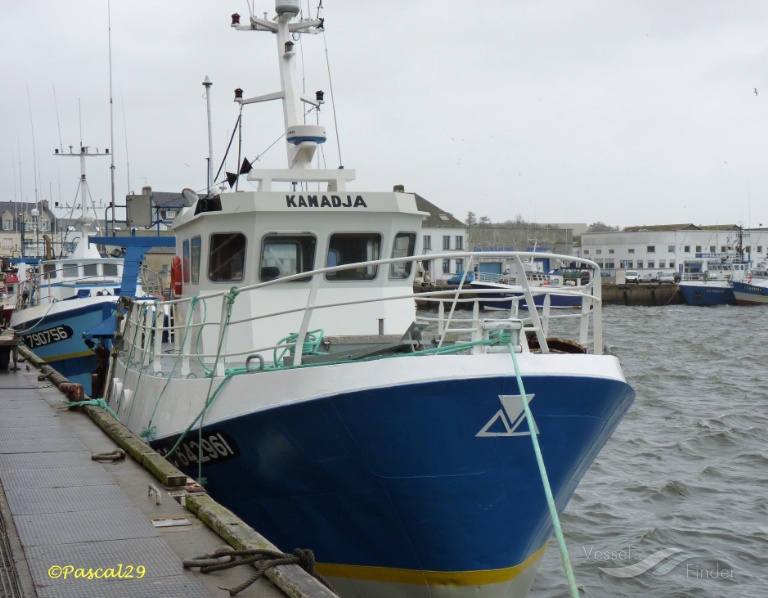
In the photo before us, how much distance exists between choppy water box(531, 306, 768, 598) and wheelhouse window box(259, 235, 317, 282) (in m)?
→ 3.96

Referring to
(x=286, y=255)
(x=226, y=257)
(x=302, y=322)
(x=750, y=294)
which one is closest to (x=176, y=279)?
(x=226, y=257)

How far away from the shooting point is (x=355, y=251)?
9258mm

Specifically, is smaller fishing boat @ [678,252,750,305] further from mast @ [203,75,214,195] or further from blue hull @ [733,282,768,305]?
mast @ [203,75,214,195]

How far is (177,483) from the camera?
22.3ft

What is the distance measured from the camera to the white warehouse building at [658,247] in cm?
9094

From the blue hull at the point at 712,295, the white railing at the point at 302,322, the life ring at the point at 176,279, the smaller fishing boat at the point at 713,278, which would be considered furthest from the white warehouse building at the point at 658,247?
the white railing at the point at 302,322

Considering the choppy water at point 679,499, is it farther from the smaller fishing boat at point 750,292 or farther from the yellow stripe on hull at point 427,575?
the smaller fishing boat at point 750,292

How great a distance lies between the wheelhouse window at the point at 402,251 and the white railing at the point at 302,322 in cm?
8

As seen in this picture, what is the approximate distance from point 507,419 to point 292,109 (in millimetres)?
5721

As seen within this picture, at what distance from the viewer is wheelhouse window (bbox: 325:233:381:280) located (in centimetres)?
918

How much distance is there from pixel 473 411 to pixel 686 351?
26844mm

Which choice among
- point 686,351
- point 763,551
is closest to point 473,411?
point 763,551

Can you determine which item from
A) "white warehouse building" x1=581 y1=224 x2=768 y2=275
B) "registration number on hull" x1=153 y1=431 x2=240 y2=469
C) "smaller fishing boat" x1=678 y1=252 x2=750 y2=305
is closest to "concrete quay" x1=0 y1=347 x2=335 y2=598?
"registration number on hull" x1=153 y1=431 x2=240 y2=469

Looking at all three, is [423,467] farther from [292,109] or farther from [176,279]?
[292,109]
